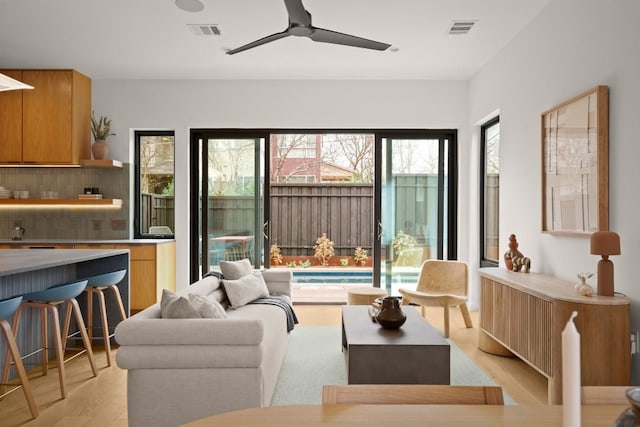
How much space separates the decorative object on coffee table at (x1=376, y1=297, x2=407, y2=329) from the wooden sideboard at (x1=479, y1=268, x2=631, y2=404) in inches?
34.1

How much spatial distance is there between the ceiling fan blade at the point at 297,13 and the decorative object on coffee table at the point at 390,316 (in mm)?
2041

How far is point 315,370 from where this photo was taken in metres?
3.74

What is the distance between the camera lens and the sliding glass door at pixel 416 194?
6328 millimetres

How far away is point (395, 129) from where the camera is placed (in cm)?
626

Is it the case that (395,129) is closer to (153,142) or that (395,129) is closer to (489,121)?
(489,121)

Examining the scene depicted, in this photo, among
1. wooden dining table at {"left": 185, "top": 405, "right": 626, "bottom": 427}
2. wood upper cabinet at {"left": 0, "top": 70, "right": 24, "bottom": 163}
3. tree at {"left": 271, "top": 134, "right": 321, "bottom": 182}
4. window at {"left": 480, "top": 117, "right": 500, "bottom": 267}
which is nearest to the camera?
wooden dining table at {"left": 185, "top": 405, "right": 626, "bottom": 427}

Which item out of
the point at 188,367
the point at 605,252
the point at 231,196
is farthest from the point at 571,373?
the point at 231,196

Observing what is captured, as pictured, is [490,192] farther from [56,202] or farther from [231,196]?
[56,202]

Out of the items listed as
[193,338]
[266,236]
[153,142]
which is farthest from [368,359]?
[153,142]

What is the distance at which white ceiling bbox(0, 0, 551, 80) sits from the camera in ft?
13.3

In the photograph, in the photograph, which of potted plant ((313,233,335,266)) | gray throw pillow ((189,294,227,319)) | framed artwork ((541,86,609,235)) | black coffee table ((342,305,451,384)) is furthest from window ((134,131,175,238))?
framed artwork ((541,86,609,235))

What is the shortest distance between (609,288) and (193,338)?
2431 millimetres

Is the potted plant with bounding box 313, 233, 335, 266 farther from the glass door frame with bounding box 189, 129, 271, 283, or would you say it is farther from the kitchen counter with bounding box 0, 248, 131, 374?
the kitchen counter with bounding box 0, 248, 131, 374

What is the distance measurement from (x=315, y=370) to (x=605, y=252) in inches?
85.3
